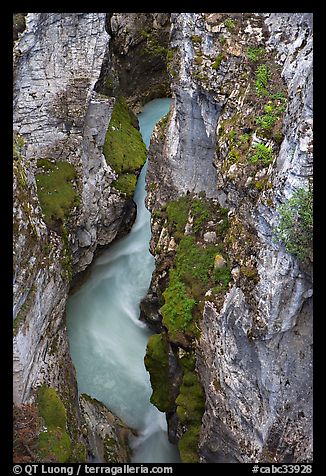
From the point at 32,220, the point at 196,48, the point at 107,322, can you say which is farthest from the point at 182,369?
the point at 196,48

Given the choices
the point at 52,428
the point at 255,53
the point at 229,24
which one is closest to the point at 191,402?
the point at 52,428

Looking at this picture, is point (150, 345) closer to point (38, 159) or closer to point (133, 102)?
point (38, 159)

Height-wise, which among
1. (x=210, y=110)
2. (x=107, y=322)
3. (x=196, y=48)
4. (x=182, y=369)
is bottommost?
(x=107, y=322)

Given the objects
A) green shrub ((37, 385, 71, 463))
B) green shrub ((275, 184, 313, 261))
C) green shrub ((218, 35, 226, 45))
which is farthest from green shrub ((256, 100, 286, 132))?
green shrub ((37, 385, 71, 463))

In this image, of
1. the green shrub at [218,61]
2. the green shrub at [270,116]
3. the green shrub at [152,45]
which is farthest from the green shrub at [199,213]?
the green shrub at [152,45]

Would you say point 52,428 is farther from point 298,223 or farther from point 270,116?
point 270,116

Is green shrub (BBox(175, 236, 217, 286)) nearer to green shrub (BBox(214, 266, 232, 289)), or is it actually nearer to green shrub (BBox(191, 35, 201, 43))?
green shrub (BBox(214, 266, 232, 289))
